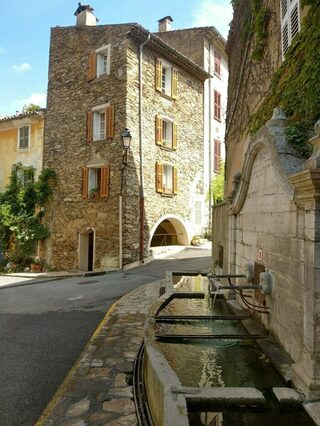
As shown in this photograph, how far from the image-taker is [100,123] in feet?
55.3

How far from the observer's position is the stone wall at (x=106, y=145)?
50.2 feet

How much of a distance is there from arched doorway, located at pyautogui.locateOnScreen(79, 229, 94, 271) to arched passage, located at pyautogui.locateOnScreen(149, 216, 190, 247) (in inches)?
133

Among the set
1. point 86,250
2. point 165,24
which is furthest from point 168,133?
point 165,24

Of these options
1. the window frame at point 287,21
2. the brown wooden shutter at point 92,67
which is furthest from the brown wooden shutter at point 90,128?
the window frame at point 287,21

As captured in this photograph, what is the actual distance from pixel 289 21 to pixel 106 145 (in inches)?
431

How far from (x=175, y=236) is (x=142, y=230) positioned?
4.03 m

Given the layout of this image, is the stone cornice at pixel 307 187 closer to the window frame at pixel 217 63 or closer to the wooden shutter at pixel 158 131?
the wooden shutter at pixel 158 131

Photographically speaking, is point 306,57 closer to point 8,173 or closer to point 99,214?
point 99,214

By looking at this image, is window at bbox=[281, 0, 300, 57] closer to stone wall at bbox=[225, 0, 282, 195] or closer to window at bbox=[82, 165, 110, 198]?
Result: stone wall at bbox=[225, 0, 282, 195]

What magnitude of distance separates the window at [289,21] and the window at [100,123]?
403 inches

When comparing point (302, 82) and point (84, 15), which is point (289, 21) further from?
point (84, 15)

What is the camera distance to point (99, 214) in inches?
619

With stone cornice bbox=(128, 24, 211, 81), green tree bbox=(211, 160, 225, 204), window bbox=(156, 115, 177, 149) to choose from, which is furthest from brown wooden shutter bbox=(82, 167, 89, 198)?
green tree bbox=(211, 160, 225, 204)

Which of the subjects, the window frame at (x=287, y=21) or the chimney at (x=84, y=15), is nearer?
the window frame at (x=287, y=21)
